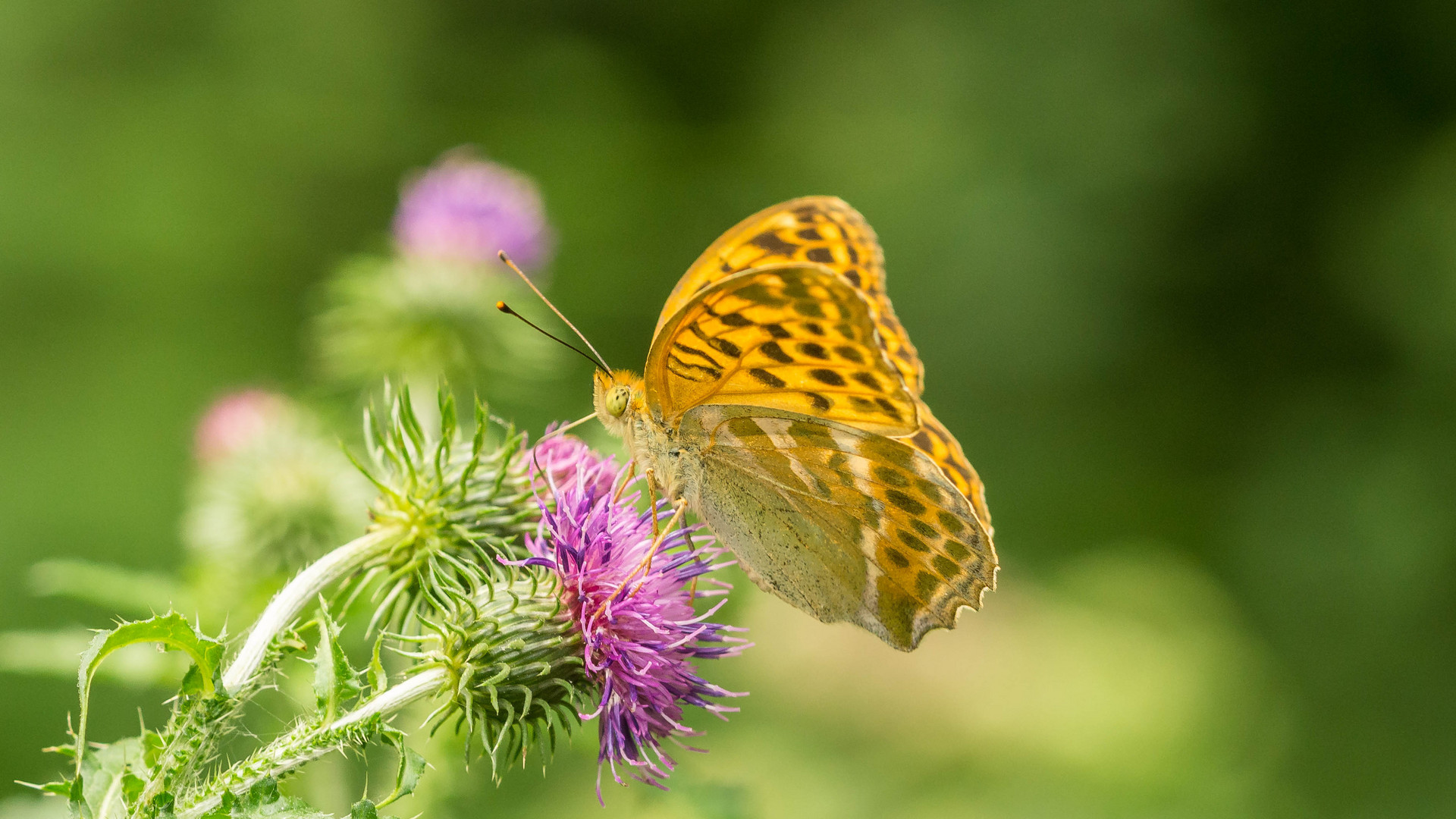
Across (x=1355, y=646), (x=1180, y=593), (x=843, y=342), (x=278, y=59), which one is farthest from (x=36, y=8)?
(x=1355, y=646)

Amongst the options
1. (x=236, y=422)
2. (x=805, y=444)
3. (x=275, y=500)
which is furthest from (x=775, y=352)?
(x=236, y=422)

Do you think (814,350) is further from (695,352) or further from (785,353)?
(695,352)

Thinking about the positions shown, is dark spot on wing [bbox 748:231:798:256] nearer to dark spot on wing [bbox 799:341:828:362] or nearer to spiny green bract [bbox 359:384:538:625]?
→ dark spot on wing [bbox 799:341:828:362]

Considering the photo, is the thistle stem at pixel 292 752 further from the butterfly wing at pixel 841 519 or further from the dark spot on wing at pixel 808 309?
the dark spot on wing at pixel 808 309

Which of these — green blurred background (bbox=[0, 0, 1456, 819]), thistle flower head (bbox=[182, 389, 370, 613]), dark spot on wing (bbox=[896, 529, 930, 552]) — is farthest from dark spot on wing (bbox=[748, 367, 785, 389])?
green blurred background (bbox=[0, 0, 1456, 819])

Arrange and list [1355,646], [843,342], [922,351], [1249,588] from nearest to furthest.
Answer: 1. [843,342]
2. [1355,646]
3. [1249,588]
4. [922,351]

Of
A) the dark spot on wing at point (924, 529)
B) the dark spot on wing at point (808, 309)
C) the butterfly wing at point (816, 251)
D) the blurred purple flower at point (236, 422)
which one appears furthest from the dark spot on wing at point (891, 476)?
the blurred purple flower at point (236, 422)

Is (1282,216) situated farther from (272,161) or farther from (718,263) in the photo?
(272,161)
